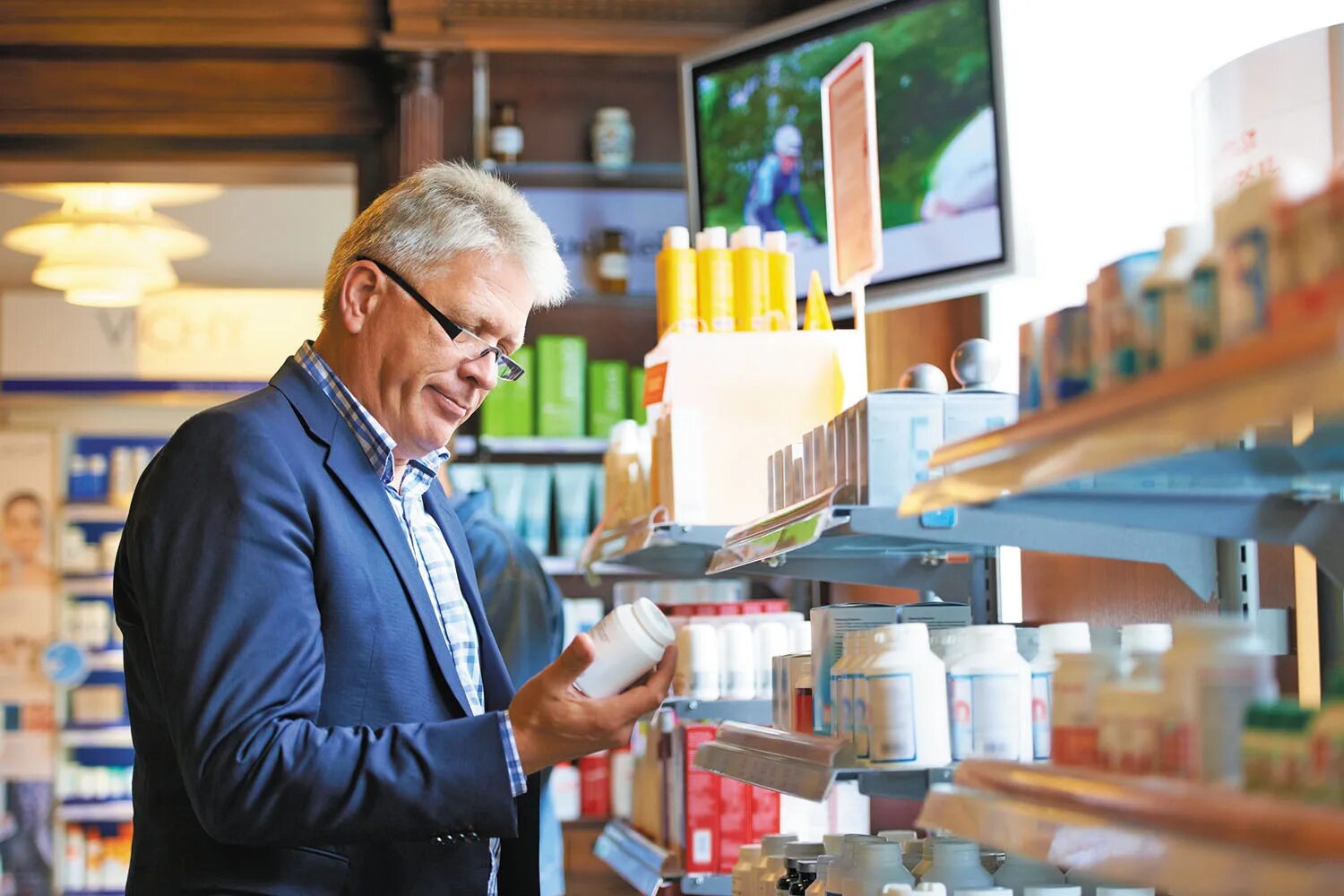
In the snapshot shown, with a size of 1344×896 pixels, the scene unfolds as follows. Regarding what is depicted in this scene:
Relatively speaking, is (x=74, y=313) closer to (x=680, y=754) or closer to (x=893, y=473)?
(x=680, y=754)

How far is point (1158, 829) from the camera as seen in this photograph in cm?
102

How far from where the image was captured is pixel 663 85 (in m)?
5.52

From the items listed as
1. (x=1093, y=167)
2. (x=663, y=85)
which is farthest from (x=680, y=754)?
(x=663, y=85)

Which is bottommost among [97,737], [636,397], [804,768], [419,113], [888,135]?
[97,737]

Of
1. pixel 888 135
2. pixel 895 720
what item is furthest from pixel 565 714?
pixel 888 135

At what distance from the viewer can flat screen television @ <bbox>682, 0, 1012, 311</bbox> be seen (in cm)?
355

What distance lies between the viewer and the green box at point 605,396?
5.25 meters

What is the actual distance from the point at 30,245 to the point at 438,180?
578 cm

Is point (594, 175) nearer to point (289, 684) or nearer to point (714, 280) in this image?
point (714, 280)

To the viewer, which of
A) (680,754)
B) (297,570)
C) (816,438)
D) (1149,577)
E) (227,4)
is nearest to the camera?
(297,570)

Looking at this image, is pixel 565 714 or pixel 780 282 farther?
pixel 780 282

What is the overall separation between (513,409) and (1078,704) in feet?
12.9

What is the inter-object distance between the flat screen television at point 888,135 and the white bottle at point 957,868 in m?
1.74

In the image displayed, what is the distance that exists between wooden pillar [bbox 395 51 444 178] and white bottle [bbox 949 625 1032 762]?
3768 millimetres
